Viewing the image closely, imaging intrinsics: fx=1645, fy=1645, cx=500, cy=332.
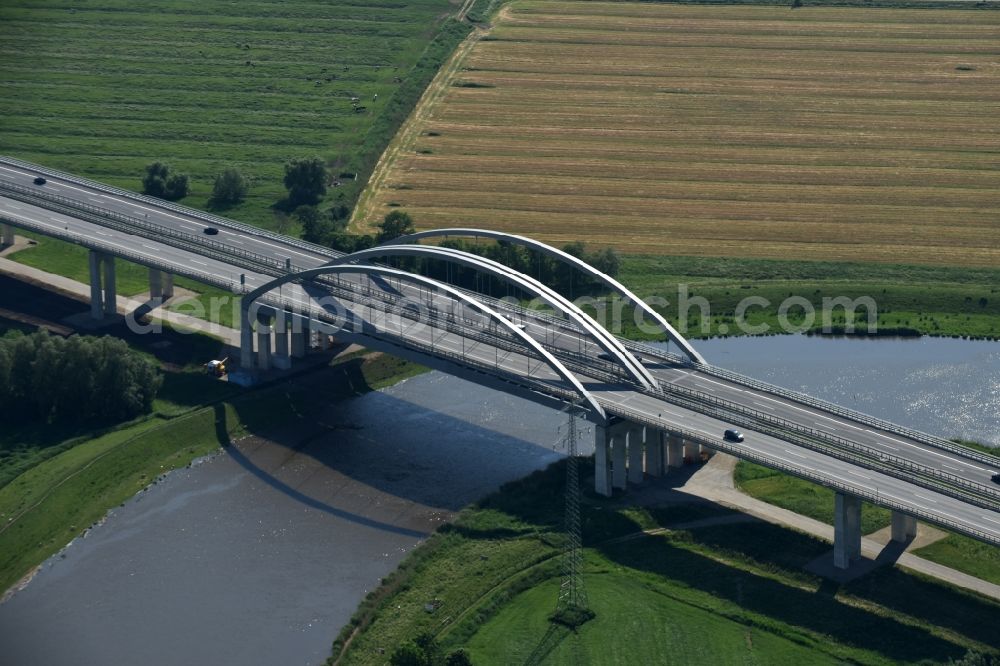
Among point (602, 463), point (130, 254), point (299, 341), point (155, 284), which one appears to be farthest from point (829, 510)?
point (155, 284)

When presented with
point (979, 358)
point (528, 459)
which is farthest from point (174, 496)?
point (979, 358)

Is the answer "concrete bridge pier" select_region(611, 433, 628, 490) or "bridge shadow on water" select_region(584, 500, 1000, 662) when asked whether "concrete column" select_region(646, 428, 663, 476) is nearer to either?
"concrete bridge pier" select_region(611, 433, 628, 490)

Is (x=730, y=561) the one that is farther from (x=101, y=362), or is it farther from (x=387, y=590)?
(x=101, y=362)

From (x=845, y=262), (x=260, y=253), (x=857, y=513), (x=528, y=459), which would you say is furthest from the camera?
(x=845, y=262)

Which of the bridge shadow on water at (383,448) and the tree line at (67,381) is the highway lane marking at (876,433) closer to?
the bridge shadow on water at (383,448)

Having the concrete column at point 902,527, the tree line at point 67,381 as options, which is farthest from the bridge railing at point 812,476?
the tree line at point 67,381

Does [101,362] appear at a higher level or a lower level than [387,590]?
higher

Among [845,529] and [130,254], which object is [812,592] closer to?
[845,529]
